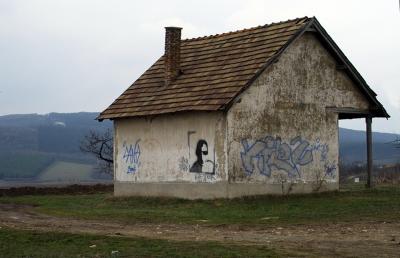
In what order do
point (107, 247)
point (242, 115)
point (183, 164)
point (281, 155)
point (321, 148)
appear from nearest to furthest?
point (107, 247) → point (242, 115) → point (281, 155) → point (183, 164) → point (321, 148)

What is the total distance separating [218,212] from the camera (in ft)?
78.2

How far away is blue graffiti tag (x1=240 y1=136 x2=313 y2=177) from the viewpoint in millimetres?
27031

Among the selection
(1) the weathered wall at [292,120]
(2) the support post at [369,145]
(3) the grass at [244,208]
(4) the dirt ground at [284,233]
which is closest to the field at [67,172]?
(2) the support post at [369,145]

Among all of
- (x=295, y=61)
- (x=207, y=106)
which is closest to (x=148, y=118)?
(x=207, y=106)

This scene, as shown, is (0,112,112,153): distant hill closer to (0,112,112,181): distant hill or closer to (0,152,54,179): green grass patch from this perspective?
(0,112,112,181): distant hill

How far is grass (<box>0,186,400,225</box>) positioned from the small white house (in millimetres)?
798

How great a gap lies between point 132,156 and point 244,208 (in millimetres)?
7717

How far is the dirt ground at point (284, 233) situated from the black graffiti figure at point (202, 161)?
6.21 metres

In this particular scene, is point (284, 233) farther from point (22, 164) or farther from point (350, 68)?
point (22, 164)

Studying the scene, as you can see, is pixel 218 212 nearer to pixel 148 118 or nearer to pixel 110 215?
pixel 110 215

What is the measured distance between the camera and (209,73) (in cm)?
2916

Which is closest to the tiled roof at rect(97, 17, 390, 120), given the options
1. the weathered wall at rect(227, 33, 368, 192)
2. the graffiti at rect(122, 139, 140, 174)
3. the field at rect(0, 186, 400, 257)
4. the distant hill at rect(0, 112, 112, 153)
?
the weathered wall at rect(227, 33, 368, 192)

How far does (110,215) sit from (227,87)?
6.42 meters

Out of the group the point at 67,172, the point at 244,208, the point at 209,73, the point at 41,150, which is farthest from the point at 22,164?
the point at 244,208
